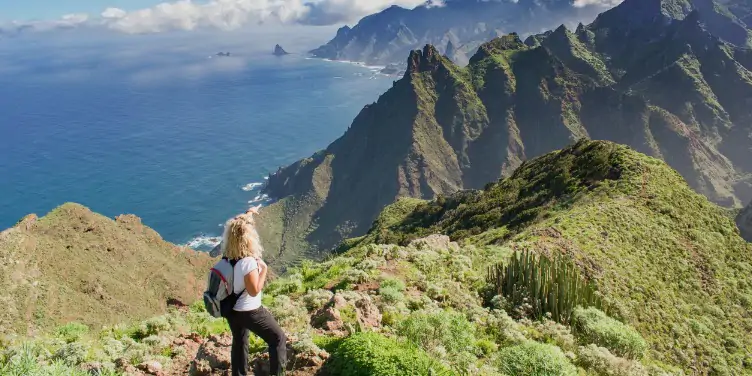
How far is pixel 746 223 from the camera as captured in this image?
391ft

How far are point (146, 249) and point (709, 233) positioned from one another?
60.4 meters

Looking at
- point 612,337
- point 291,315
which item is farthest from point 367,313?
point 612,337

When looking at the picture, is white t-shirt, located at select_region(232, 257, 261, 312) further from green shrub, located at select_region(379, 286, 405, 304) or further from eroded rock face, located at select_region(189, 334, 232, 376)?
green shrub, located at select_region(379, 286, 405, 304)

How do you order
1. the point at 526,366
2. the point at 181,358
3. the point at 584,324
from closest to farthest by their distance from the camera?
the point at 526,366 < the point at 181,358 < the point at 584,324

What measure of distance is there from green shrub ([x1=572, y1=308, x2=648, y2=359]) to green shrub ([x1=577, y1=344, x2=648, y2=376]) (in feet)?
4.25

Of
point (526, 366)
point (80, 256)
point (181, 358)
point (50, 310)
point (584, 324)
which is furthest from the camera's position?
point (80, 256)

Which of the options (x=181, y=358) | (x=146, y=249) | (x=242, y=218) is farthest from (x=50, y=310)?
(x=242, y=218)

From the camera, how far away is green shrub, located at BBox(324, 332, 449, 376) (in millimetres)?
7762

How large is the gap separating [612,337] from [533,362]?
687cm

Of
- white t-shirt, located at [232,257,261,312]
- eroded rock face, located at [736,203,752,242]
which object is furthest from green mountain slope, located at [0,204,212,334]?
eroded rock face, located at [736,203,752,242]

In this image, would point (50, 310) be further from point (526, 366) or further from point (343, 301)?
point (526, 366)

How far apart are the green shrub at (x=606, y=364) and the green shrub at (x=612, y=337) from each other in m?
1.29

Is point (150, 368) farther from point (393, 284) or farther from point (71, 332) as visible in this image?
point (393, 284)

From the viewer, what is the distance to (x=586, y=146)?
2132 inches
